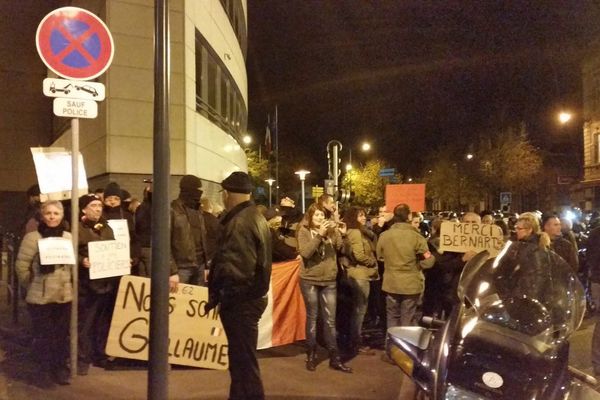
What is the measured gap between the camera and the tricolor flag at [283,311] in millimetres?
7379

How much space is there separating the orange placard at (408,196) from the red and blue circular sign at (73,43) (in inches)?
220

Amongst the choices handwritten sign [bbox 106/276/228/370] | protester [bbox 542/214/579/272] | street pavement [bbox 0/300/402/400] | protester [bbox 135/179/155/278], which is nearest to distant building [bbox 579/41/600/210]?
protester [bbox 542/214/579/272]

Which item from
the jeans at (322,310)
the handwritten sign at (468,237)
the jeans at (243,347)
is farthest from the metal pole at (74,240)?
the handwritten sign at (468,237)

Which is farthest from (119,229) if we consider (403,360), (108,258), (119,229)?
(403,360)

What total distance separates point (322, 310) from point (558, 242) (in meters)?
3.84

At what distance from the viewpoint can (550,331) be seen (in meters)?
2.81

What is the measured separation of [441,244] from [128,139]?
6884 mm

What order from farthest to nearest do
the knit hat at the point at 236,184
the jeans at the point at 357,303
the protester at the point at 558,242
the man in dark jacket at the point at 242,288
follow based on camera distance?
the protester at the point at 558,242 < the jeans at the point at 357,303 < the knit hat at the point at 236,184 < the man in dark jacket at the point at 242,288

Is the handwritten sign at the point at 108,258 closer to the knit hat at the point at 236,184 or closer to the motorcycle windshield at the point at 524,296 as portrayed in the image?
the knit hat at the point at 236,184

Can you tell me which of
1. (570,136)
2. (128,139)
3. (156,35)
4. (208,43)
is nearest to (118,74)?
(128,139)

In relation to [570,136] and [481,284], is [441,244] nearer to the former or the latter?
[481,284]

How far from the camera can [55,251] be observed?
5.61m

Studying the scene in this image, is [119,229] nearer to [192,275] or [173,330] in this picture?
[192,275]

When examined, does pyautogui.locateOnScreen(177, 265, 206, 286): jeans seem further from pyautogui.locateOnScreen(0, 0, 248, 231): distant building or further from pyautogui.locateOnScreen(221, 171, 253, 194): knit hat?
pyautogui.locateOnScreen(0, 0, 248, 231): distant building
